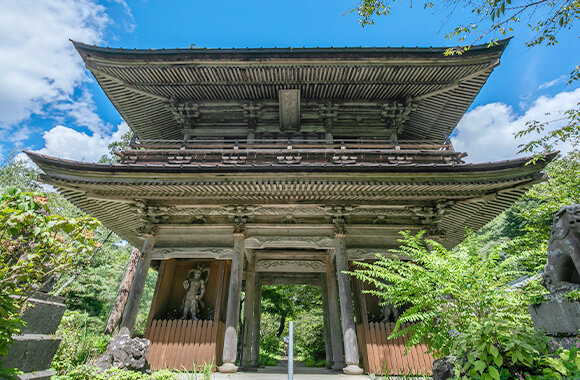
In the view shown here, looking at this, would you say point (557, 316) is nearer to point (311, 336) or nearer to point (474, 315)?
point (474, 315)

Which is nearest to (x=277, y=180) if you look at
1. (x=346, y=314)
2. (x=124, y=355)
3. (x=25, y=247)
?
(x=346, y=314)

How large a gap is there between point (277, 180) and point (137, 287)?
4721 mm

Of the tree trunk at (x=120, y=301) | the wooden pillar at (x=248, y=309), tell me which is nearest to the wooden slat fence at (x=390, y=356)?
the wooden pillar at (x=248, y=309)

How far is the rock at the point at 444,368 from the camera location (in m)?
3.69

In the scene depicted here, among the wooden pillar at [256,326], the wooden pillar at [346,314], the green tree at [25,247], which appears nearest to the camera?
the green tree at [25,247]

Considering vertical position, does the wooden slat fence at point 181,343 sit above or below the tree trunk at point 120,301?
below

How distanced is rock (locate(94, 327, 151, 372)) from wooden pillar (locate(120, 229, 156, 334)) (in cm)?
80

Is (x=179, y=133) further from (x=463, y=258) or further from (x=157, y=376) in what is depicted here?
(x=463, y=258)

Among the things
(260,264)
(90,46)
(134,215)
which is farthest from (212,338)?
(90,46)

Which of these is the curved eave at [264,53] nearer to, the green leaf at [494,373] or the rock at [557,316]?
the rock at [557,316]

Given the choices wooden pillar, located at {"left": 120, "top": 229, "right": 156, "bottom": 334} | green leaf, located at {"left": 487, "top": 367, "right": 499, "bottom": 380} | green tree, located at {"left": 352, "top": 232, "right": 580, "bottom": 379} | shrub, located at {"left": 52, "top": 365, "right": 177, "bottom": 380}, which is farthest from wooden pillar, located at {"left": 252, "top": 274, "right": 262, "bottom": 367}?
green leaf, located at {"left": 487, "top": 367, "right": 499, "bottom": 380}

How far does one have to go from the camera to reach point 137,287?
23.6 ft

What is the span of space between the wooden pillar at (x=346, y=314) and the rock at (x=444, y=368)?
106 inches

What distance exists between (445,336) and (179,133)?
11.6 metres
